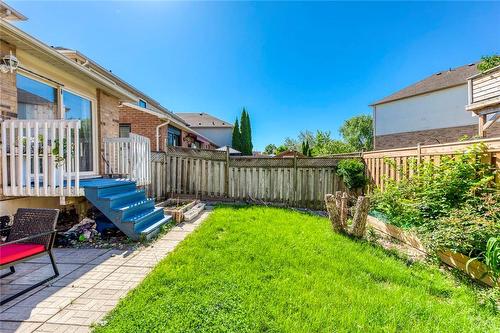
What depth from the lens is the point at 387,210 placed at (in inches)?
206

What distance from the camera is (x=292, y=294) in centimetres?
262

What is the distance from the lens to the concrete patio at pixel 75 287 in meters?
2.14

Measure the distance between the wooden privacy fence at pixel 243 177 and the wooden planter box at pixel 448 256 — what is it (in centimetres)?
294

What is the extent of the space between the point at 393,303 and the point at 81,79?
23.9 feet

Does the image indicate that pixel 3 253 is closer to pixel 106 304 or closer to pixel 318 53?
pixel 106 304

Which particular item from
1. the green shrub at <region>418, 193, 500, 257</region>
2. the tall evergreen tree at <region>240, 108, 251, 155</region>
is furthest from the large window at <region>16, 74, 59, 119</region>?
the tall evergreen tree at <region>240, 108, 251, 155</region>

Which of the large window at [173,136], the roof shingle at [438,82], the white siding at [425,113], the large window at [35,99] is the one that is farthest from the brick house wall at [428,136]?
the large window at [35,99]

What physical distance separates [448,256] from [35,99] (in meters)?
7.66

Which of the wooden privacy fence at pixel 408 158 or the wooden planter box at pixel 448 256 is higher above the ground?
the wooden privacy fence at pixel 408 158

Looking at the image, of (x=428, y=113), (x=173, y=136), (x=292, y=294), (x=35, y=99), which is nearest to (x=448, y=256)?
(x=292, y=294)

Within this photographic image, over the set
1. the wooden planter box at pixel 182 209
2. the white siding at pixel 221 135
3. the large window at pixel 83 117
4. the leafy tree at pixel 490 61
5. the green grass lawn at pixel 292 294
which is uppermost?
the leafy tree at pixel 490 61

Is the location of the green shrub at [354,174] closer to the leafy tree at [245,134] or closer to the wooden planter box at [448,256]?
the wooden planter box at [448,256]

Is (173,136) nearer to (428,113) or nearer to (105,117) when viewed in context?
(105,117)

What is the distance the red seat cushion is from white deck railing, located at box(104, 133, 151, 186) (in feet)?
10.4
